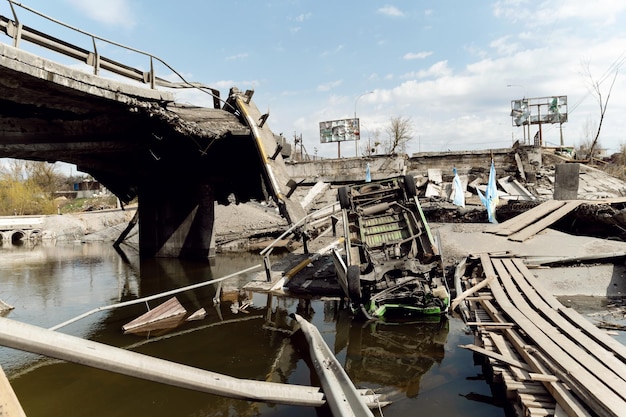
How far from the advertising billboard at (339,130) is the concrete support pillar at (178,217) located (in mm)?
28341

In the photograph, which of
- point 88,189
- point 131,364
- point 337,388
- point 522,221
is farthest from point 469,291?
point 88,189

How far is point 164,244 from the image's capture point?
18172mm

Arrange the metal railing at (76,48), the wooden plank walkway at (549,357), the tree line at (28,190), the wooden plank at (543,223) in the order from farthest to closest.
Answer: the tree line at (28,190)
the wooden plank at (543,223)
the metal railing at (76,48)
the wooden plank walkway at (549,357)

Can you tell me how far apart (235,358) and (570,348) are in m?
5.19

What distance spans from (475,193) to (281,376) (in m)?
21.1

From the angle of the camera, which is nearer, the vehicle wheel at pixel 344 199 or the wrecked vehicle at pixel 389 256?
the wrecked vehicle at pixel 389 256

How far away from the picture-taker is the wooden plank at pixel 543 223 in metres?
12.7

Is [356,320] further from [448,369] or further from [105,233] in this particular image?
[105,233]

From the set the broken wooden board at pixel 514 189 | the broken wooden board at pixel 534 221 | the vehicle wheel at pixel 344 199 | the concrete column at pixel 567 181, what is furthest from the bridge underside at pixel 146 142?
the broken wooden board at pixel 514 189

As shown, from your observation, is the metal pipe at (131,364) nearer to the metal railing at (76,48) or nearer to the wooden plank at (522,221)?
the metal railing at (76,48)

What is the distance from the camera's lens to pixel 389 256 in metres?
9.70

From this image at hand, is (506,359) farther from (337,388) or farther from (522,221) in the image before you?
(522,221)

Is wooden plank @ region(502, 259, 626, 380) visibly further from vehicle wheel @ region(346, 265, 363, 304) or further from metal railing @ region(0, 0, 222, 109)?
metal railing @ region(0, 0, 222, 109)

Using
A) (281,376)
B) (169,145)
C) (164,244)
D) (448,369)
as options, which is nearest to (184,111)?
(169,145)
